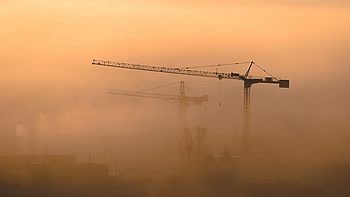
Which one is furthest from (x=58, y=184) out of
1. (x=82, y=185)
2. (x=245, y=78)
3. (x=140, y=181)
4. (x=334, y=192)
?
(x=245, y=78)

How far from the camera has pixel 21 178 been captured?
82.6 metres

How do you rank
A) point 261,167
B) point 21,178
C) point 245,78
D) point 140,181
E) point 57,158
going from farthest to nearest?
point 245,78 < point 261,167 < point 57,158 < point 140,181 < point 21,178

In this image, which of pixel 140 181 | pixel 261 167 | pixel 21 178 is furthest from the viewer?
pixel 261 167

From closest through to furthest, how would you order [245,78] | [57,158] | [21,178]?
[21,178]
[57,158]
[245,78]

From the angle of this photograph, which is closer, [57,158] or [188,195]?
[188,195]

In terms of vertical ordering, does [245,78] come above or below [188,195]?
above

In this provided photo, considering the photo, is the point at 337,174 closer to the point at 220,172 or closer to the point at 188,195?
the point at 220,172

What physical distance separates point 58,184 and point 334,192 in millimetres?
28528

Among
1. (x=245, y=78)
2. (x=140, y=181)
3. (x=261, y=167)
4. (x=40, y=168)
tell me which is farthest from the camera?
(x=245, y=78)

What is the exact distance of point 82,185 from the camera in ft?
281

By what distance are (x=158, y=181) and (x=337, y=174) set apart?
20.2 metres

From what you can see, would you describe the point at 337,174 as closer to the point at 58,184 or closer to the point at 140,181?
the point at 140,181

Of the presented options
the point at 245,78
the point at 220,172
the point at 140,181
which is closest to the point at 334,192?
the point at 220,172

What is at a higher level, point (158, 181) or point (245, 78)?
point (245, 78)
